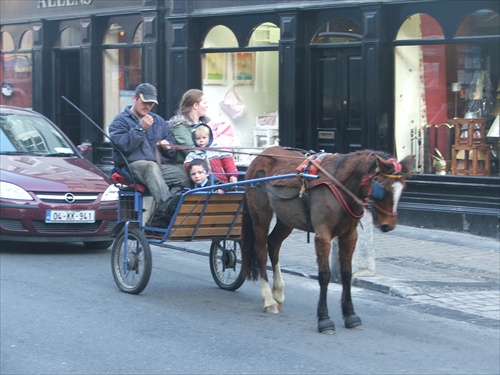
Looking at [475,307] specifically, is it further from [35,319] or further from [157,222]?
[35,319]

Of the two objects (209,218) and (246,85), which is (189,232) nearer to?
(209,218)

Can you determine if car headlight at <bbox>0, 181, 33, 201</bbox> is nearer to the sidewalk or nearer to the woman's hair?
the sidewalk

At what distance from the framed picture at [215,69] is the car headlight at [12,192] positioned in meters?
7.42

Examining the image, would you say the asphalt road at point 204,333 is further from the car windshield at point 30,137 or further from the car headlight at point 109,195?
the car windshield at point 30,137

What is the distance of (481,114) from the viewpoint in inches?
561

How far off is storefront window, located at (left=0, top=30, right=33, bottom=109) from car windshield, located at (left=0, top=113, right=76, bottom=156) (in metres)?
9.54

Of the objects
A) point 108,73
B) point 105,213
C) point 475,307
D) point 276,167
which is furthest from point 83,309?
point 108,73

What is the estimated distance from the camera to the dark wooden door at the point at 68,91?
21.9 m

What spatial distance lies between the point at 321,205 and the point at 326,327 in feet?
3.36

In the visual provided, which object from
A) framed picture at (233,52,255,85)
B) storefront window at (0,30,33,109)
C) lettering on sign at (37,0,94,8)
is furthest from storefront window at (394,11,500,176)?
storefront window at (0,30,33,109)

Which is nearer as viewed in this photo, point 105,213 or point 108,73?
point 105,213

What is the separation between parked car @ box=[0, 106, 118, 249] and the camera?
1124 cm

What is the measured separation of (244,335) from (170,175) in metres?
2.08

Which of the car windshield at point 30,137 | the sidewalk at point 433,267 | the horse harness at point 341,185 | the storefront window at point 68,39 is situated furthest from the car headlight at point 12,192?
the storefront window at point 68,39
